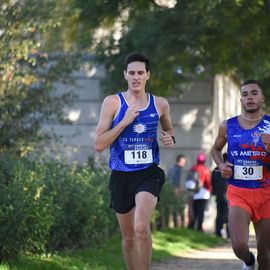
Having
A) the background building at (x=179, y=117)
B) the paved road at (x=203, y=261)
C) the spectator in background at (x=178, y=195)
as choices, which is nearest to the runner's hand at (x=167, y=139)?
the paved road at (x=203, y=261)

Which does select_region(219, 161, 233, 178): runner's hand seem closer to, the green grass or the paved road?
the green grass

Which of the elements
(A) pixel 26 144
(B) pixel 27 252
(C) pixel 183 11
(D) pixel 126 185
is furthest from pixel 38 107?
(D) pixel 126 185

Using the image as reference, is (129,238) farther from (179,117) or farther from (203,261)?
(179,117)

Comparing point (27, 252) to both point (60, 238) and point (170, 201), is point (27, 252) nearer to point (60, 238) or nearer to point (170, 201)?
point (60, 238)

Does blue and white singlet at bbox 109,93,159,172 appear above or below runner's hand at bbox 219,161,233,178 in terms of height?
above

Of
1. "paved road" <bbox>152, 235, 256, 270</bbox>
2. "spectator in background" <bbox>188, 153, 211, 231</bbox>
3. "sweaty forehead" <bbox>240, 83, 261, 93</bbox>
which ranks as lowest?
"paved road" <bbox>152, 235, 256, 270</bbox>

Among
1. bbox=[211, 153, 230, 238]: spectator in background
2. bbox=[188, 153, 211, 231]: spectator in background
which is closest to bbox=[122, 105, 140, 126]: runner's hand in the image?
bbox=[211, 153, 230, 238]: spectator in background

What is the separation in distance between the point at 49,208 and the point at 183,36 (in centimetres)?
1175

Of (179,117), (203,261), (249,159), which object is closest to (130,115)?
(249,159)

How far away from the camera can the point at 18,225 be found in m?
10.5

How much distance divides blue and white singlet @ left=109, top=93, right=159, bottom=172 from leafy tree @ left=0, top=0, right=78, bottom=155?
21.3 feet

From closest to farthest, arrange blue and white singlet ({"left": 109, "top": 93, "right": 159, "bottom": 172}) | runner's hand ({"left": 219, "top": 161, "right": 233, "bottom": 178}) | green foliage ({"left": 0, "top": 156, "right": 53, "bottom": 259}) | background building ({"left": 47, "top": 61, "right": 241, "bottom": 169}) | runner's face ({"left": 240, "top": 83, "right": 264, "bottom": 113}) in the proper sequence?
blue and white singlet ({"left": 109, "top": 93, "right": 159, "bottom": 172}), runner's hand ({"left": 219, "top": 161, "right": 233, "bottom": 178}), runner's face ({"left": 240, "top": 83, "right": 264, "bottom": 113}), green foliage ({"left": 0, "top": 156, "right": 53, "bottom": 259}), background building ({"left": 47, "top": 61, "right": 241, "bottom": 169})

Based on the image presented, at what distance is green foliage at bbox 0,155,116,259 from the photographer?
419 inches

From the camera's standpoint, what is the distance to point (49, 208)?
1138cm
